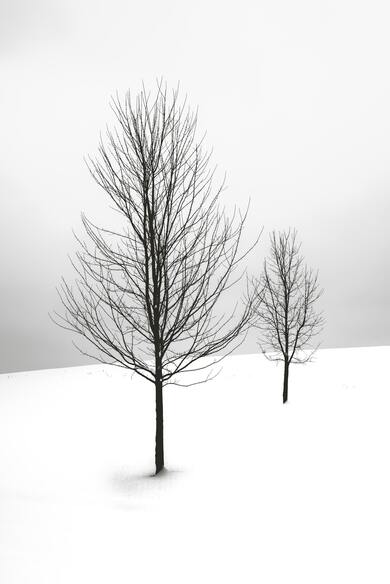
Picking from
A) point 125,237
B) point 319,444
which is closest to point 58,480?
point 125,237

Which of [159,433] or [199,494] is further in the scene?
[159,433]

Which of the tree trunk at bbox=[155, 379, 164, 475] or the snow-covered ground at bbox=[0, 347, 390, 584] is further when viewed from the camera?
the tree trunk at bbox=[155, 379, 164, 475]

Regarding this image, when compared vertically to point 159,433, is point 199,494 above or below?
below

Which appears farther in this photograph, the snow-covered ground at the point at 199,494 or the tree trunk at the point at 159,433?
the tree trunk at the point at 159,433

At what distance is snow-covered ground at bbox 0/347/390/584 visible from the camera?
174 inches

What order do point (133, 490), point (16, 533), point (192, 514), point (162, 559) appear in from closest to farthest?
point (162, 559)
point (16, 533)
point (192, 514)
point (133, 490)

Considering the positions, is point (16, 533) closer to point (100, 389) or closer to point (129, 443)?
point (129, 443)

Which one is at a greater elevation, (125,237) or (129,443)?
(125,237)

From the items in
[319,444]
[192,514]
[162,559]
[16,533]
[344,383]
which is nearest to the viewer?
[162,559]

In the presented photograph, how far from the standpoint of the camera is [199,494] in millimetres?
6832

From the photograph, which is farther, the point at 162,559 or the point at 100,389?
the point at 100,389

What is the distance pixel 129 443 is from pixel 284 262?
10044mm

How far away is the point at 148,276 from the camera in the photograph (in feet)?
26.2

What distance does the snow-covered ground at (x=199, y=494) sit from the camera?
4.42 metres
